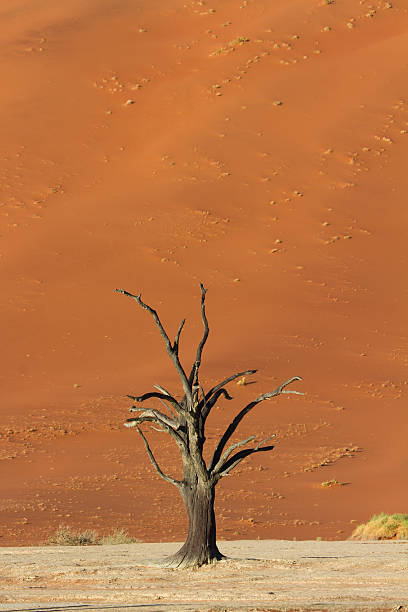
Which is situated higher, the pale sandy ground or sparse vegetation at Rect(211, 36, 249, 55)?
sparse vegetation at Rect(211, 36, 249, 55)

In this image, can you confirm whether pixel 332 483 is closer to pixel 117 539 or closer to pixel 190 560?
pixel 117 539

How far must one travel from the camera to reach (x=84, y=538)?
17.5 m

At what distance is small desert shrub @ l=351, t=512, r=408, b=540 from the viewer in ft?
60.1

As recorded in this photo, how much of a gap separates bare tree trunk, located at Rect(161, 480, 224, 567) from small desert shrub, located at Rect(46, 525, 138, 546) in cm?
378

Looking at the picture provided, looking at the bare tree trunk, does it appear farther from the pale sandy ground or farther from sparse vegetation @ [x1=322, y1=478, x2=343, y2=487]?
sparse vegetation @ [x1=322, y1=478, x2=343, y2=487]

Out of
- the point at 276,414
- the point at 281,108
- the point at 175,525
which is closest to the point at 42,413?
the point at 276,414

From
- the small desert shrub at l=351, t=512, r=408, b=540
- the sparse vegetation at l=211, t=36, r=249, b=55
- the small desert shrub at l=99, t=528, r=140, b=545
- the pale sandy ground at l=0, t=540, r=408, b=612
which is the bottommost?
the pale sandy ground at l=0, t=540, r=408, b=612

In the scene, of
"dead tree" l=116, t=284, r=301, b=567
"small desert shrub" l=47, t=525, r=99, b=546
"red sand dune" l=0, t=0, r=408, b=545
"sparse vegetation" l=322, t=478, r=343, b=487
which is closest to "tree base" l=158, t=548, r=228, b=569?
"dead tree" l=116, t=284, r=301, b=567

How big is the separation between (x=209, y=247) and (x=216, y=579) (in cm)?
2144

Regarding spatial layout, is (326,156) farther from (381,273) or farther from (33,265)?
(33,265)

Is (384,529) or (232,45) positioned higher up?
(232,45)

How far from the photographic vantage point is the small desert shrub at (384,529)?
60.1ft

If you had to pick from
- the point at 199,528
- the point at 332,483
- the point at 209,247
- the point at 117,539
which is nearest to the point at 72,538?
the point at 117,539

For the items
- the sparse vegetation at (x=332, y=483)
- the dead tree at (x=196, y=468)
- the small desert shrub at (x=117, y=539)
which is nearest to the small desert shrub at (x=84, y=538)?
the small desert shrub at (x=117, y=539)
